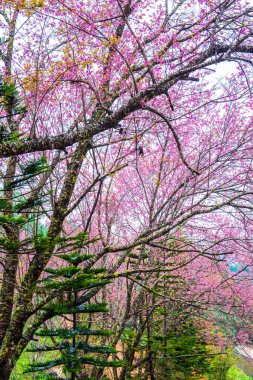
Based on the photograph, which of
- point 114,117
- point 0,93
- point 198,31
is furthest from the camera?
point 198,31

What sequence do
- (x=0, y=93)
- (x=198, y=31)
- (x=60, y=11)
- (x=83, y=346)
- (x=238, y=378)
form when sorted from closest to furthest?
(x=0, y=93)
(x=83, y=346)
(x=198, y=31)
(x=60, y=11)
(x=238, y=378)

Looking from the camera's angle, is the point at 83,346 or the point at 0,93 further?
the point at 83,346

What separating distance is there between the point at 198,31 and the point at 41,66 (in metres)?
2.63

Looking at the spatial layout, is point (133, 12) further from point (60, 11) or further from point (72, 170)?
point (72, 170)

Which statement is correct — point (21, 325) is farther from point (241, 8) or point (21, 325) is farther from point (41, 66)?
point (241, 8)

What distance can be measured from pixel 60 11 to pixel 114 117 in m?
2.14

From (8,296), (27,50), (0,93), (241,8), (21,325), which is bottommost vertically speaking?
(21,325)

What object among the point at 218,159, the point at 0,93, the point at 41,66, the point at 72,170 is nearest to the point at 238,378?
the point at 218,159

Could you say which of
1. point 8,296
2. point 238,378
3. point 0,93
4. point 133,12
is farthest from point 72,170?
point 238,378

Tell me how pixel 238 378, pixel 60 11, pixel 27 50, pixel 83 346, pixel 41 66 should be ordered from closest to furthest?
1. pixel 83 346
2. pixel 60 11
3. pixel 41 66
4. pixel 27 50
5. pixel 238 378

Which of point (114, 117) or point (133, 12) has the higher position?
point (133, 12)

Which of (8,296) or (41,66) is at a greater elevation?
(41,66)

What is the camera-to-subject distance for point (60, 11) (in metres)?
4.83

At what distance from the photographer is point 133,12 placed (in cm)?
594
